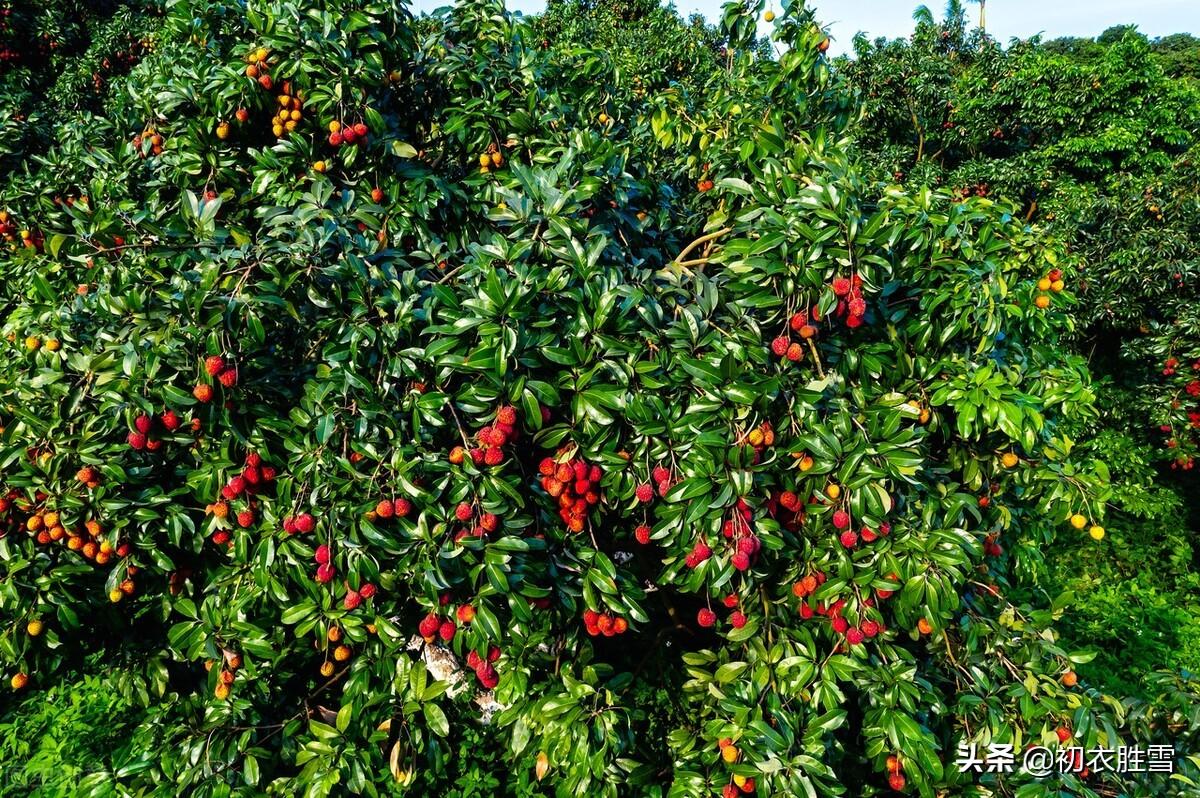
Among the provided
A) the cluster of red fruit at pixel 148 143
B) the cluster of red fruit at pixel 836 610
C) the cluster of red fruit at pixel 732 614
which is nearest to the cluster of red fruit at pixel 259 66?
the cluster of red fruit at pixel 148 143

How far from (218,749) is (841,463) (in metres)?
2.48

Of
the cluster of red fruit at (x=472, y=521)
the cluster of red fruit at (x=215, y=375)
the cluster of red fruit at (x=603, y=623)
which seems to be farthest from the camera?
the cluster of red fruit at (x=603, y=623)

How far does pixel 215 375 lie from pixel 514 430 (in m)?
0.87

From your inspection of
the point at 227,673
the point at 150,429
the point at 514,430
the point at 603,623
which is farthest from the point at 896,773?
the point at 150,429

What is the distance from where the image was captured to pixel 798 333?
234 centimetres

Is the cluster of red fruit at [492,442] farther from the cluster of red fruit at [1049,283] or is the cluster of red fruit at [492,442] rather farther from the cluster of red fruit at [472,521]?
the cluster of red fruit at [1049,283]

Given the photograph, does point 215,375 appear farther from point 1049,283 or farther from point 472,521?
point 1049,283

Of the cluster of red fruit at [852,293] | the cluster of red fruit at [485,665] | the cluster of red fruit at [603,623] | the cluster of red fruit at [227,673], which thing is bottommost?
the cluster of red fruit at [227,673]

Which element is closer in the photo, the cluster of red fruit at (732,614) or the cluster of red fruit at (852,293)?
the cluster of red fruit at (852,293)

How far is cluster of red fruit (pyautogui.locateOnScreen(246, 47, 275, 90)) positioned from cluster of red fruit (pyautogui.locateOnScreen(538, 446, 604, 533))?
181 cm

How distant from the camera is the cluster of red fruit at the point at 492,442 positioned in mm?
2094

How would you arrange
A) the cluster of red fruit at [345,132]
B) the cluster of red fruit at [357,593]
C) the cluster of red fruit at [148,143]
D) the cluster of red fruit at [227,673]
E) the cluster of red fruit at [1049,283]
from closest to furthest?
the cluster of red fruit at [357,593], the cluster of red fruit at [227,673], the cluster of red fruit at [345,132], the cluster of red fruit at [148,143], the cluster of red fruit at [1049,283]

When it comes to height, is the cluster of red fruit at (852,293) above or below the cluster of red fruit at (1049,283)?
below

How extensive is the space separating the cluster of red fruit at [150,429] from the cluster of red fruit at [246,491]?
0.24 meters
